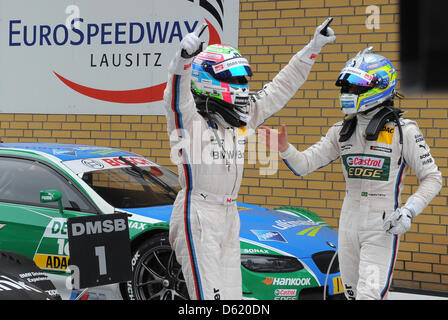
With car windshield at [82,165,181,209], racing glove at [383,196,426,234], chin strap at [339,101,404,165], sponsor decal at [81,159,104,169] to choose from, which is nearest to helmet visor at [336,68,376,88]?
chin strap at [339,101,404,165]

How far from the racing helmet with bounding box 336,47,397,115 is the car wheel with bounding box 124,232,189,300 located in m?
1.85

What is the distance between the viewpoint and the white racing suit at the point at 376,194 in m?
3.48

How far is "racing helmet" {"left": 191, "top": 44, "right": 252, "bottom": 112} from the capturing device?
337cm

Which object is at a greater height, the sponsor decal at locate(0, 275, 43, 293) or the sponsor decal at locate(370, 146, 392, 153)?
the sponsor decal at locate(370, 146, 392, 153)

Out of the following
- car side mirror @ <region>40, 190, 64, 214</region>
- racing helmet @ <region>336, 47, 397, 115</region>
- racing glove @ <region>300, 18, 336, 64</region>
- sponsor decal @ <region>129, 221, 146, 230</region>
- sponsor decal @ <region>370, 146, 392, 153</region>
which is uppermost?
racing glove @ <region>300, 18, 336, 64</region>

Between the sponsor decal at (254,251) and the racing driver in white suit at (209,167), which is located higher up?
the racing driver in white suit at (209,167)

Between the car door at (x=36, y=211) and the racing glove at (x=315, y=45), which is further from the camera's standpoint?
the car door at (x=36, y=211)

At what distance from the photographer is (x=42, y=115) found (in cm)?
885

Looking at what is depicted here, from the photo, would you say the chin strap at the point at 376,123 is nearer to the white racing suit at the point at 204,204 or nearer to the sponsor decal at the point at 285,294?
the white racing suit at the point at 204,204

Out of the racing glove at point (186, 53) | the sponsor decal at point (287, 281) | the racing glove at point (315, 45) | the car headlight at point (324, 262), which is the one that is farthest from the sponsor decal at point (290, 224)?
the racing glove at point (186, 53)

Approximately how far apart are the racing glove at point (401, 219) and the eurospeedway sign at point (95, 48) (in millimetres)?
4847

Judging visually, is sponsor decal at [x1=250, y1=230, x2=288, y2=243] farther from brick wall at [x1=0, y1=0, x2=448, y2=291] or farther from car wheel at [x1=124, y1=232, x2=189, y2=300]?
brick wall at [x1=0, y1=0, x2=448, y2=291]

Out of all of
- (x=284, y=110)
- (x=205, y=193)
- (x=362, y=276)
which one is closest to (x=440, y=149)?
(x=284, y=110)
